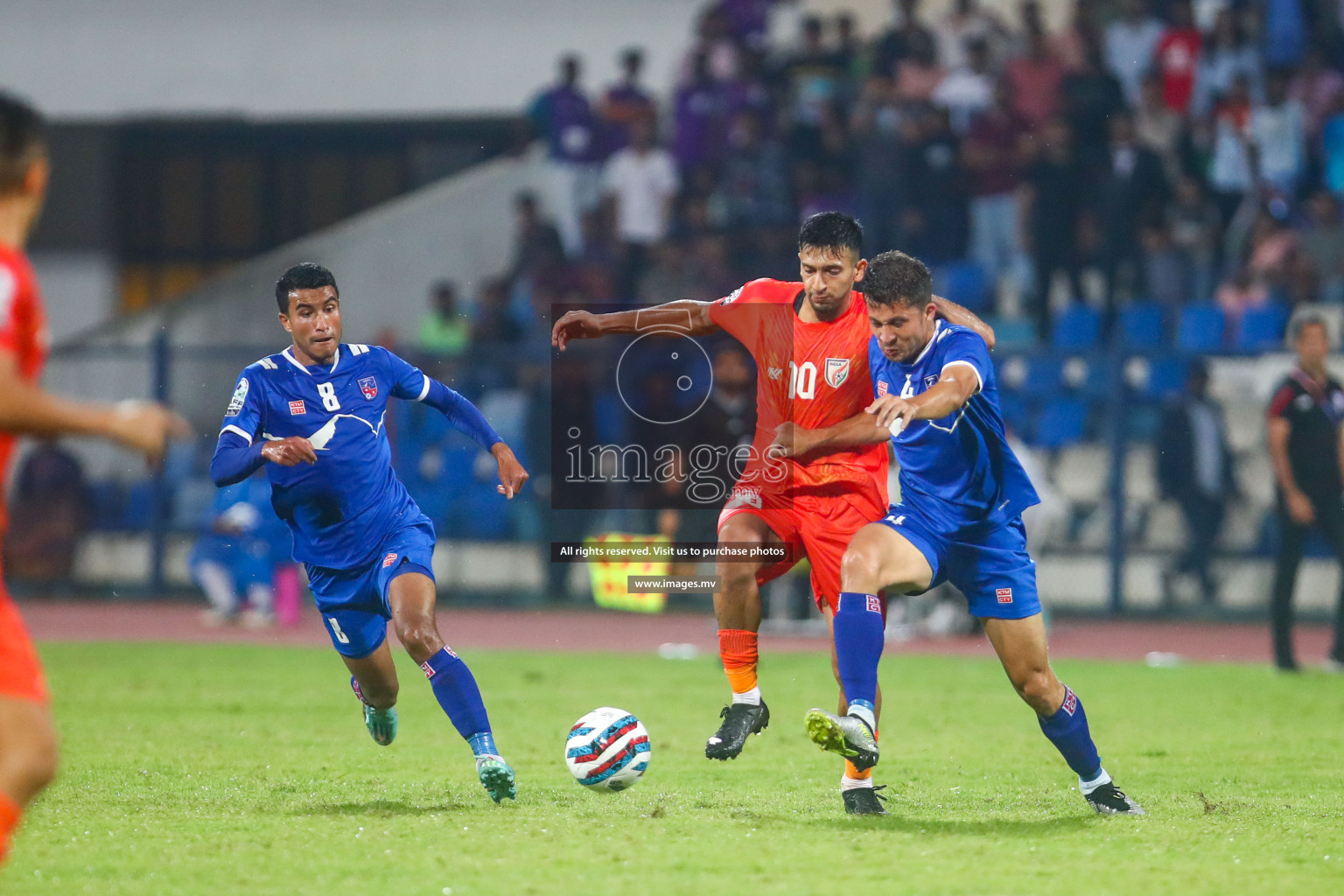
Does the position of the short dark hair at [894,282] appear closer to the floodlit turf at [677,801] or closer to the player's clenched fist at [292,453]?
the floodlit turf at [677,801]

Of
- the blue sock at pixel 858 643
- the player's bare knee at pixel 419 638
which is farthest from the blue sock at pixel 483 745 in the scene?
the blue sock at pixel 858 643

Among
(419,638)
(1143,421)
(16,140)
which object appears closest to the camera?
(16,140)

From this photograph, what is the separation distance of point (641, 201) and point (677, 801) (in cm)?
1180

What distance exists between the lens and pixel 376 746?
8625 millimetres

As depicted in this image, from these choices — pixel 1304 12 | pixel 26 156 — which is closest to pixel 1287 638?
pixel 1304 12

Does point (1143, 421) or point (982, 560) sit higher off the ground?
point (1143, 421)

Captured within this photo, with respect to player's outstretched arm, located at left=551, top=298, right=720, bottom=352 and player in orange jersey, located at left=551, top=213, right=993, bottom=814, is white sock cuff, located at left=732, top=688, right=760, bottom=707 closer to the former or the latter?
player in orange jersey, located at left=551, top=213, right=993, bottom=814

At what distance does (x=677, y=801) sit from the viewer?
6.96 meters

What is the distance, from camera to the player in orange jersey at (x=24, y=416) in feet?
13.4

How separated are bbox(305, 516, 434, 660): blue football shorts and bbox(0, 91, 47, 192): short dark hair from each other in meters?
3.05

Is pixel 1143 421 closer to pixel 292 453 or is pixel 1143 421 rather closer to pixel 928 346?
pixel 928 346

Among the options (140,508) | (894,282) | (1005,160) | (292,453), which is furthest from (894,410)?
(140,508)

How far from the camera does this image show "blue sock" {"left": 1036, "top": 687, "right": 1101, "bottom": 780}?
6523mm

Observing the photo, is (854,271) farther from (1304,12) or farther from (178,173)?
(178,173)
